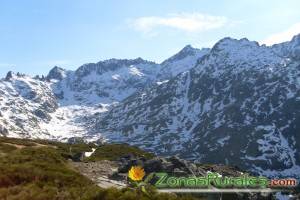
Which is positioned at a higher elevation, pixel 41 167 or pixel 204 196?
pixel 41 167

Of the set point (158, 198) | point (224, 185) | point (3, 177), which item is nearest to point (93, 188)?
point (158, 198)

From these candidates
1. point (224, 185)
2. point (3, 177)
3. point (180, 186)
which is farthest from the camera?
point (224, 185)

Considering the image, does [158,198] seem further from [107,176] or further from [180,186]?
[107,176]

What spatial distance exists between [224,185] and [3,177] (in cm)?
1449

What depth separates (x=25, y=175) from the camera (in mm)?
28094

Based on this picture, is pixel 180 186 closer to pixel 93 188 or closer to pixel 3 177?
pixel 93 188

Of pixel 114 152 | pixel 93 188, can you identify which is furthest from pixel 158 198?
pixel 114 152

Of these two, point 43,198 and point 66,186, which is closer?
point 43,198

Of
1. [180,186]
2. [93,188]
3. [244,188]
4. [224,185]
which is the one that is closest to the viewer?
[93,188]

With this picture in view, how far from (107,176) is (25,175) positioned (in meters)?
11.1

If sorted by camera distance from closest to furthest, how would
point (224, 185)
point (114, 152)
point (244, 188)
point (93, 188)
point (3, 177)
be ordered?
point (93, 188) → point (3, 177) → point (224, 185) → point (244, 188) → point (114, 152)

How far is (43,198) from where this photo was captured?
78.2 ft

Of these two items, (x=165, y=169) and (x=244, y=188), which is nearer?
(x=244, y=188)

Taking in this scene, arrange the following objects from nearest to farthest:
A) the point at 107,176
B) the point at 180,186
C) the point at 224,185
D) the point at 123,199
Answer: the point at 123,199, the point at 180,186, the point at 224,185, the point at 107,176
